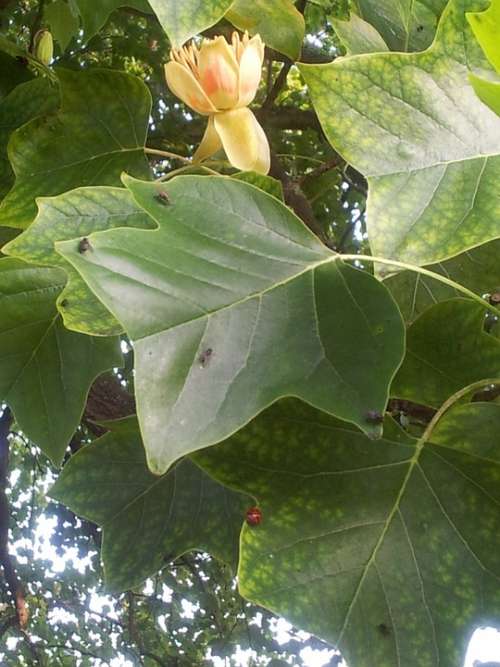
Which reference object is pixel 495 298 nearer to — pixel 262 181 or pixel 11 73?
pixel 262 181

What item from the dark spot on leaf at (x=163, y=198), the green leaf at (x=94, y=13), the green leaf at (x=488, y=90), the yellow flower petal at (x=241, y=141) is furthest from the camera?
the green leaf at (x=94, y=13)

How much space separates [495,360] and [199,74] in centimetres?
41

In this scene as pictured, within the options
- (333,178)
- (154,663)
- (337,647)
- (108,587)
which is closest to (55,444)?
(108,587)

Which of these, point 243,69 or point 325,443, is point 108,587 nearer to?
point 325,443

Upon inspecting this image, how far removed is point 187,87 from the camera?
2.89 feet

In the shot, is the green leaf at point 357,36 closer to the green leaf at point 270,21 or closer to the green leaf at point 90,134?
the green leaf at point 270,21

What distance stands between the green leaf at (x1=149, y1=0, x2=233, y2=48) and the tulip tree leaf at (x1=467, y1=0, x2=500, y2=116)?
180 mm

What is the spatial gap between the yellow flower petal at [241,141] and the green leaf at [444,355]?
240mm

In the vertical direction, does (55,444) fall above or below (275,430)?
below

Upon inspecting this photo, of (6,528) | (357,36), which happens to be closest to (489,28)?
(357,36)

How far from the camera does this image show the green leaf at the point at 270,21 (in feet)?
3.20

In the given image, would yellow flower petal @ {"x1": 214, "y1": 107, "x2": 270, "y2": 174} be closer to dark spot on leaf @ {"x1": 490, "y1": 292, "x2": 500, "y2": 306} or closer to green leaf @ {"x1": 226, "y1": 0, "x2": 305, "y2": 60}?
green leaf @ {"x1": 226, "y1": 0, "x2": 305, "y2": 60}

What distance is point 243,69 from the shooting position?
0.88 m

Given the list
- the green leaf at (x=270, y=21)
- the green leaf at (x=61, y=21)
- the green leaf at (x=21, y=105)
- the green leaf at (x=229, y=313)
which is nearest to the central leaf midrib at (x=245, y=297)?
the green leaf at (x=229, y=313)
